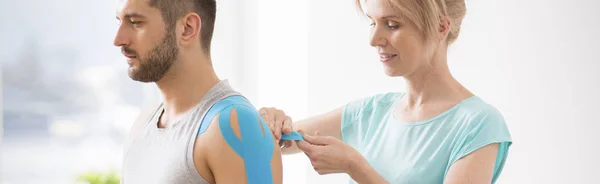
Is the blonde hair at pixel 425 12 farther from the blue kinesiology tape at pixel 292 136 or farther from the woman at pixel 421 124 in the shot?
the blue kinesiology tape at pixel 292 136

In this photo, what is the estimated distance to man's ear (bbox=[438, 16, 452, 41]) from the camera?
1690 millimetres

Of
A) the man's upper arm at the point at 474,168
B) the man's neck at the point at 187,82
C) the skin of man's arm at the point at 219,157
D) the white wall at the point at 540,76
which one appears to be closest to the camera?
the skin of man's arm at the point at 219,157

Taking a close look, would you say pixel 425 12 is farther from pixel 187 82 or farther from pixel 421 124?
pixel 187 82

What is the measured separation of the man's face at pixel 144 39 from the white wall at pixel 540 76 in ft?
4.33

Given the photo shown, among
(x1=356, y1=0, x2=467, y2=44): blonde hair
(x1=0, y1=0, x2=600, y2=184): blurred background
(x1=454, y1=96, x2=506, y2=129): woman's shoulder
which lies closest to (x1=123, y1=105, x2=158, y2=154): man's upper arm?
(x1=356, y1=0, x2=467, y2=44): blonde hair

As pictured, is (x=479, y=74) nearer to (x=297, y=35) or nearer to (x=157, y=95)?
(x=297, y=35)

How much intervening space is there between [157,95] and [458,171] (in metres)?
2.33

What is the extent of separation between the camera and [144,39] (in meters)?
1.42

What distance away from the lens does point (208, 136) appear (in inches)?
54.2

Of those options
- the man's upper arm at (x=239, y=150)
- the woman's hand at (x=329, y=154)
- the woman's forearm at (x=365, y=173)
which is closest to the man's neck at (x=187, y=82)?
the man's upper arm at (x=239, y=150)

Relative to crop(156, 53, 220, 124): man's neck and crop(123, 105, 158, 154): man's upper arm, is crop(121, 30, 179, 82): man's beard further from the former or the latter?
crop(123, 105, 158, 154): man's upper arm

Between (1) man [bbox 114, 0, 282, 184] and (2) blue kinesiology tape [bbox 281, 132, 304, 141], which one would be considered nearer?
(1) man [bbox 114, 0, 282, 184]

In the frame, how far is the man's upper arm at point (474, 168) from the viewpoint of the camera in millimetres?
1603

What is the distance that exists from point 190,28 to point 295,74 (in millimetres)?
1731
